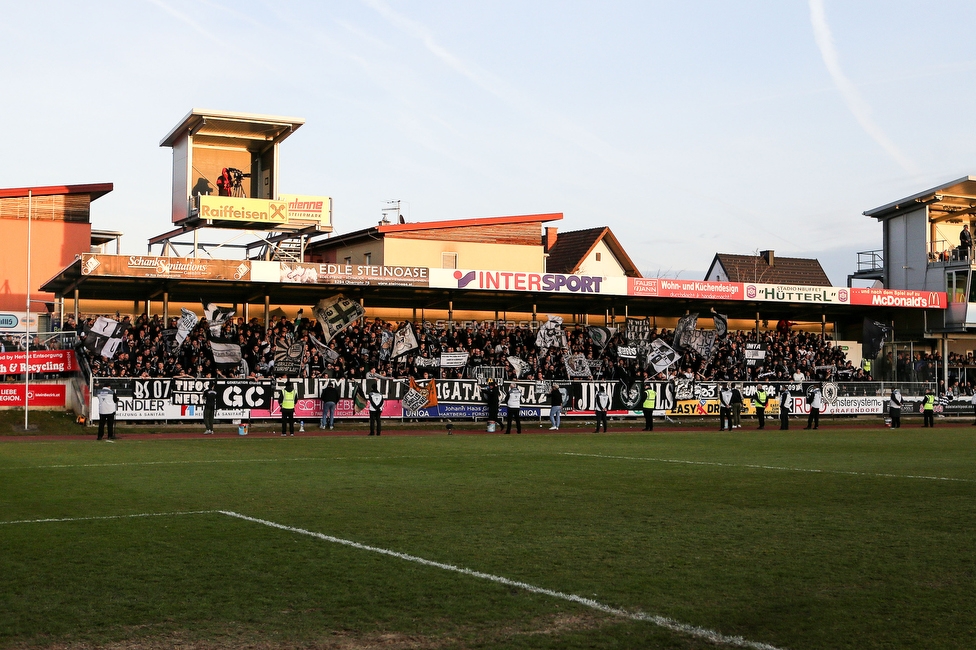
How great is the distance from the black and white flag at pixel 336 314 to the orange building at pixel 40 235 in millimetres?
12606

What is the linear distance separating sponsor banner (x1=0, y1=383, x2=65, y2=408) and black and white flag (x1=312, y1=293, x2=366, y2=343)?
9839 millimetres

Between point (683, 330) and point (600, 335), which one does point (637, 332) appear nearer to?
point (683, 330)

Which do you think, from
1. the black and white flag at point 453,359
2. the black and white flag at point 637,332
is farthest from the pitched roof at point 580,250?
the black and white flag at point 453,359

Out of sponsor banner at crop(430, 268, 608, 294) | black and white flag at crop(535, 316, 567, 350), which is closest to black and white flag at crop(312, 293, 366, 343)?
sponsor banner at crop(430, 268, 608, 294)

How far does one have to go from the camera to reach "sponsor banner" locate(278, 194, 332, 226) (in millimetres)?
41656

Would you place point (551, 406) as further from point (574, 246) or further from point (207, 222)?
point (574, 246)

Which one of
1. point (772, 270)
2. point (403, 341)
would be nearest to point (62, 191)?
point (403, 341)

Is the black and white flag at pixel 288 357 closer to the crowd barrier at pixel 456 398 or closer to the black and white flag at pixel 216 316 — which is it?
the crowd barrier at pixel 456 398

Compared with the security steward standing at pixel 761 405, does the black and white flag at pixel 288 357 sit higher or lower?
higher

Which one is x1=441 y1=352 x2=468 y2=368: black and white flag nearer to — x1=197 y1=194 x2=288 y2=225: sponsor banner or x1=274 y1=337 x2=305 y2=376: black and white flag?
x1=274 y1=337 x2=305 y2=376: black and white flag

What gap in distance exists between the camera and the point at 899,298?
50.7m

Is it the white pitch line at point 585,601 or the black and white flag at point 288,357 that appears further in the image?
the black and white flag at point 288,357

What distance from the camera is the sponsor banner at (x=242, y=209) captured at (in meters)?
39.4

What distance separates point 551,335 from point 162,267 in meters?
15.3
